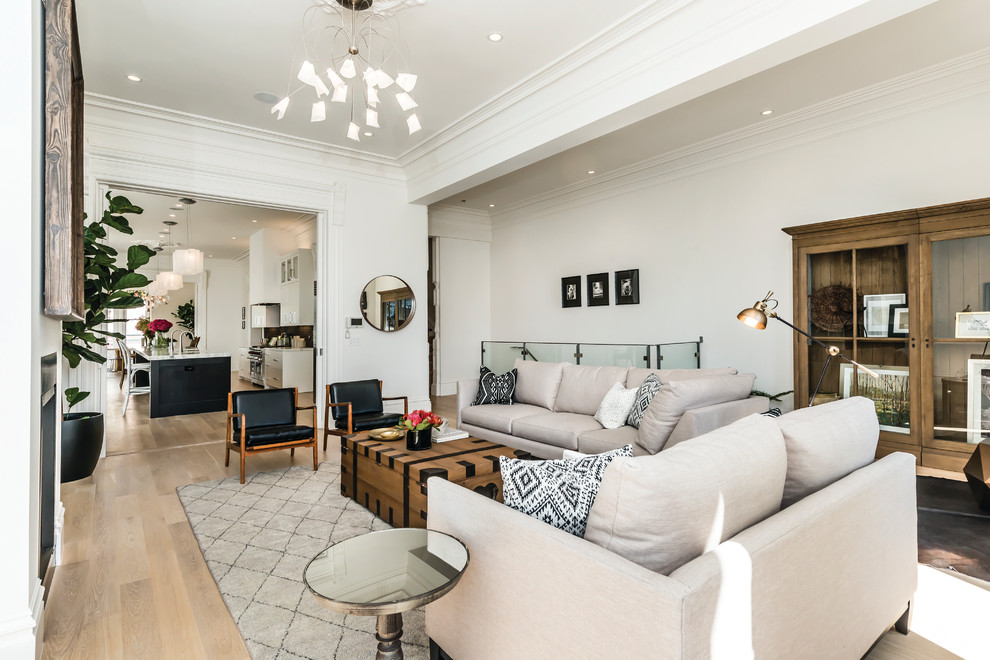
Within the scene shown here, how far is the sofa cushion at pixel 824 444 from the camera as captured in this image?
1.64 m

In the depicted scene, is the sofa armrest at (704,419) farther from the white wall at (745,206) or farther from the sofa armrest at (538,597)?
the white wall at (745,206)

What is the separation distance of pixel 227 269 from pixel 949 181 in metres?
13.1

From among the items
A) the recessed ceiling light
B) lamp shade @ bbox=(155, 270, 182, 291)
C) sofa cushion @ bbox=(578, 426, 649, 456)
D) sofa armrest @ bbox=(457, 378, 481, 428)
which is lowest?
sofa cushion @ bbox=(578, 426, 649, 456)

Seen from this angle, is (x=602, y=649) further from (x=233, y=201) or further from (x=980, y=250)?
(x=233, y=201)

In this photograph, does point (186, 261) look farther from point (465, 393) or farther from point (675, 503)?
point (675, 503)

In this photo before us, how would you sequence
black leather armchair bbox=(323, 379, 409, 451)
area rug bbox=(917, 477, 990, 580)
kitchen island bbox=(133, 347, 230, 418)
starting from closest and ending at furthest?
area rug bbox=(917, 477, 990, 580)
black leather armchair bbox=(323, 379, 409, 451)
kitchen island bbox=(133, 347, 230, 418)

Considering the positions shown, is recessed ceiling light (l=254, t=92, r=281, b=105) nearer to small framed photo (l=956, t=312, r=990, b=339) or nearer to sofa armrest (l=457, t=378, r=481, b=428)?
sofa armrest (l=457, t=378, r=481, b=428)

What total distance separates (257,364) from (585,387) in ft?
24.9

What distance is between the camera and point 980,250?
3473 mm

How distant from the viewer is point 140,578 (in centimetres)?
240

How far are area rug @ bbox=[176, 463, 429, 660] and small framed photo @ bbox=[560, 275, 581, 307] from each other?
407 centimetres

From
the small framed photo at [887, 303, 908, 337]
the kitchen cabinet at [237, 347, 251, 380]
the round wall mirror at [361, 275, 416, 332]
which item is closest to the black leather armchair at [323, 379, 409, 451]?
the round wall mirror at [361, 275, 416, 332]

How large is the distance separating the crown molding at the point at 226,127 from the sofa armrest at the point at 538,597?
4731 millimetres

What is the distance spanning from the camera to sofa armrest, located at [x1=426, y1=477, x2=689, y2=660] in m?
1.04
